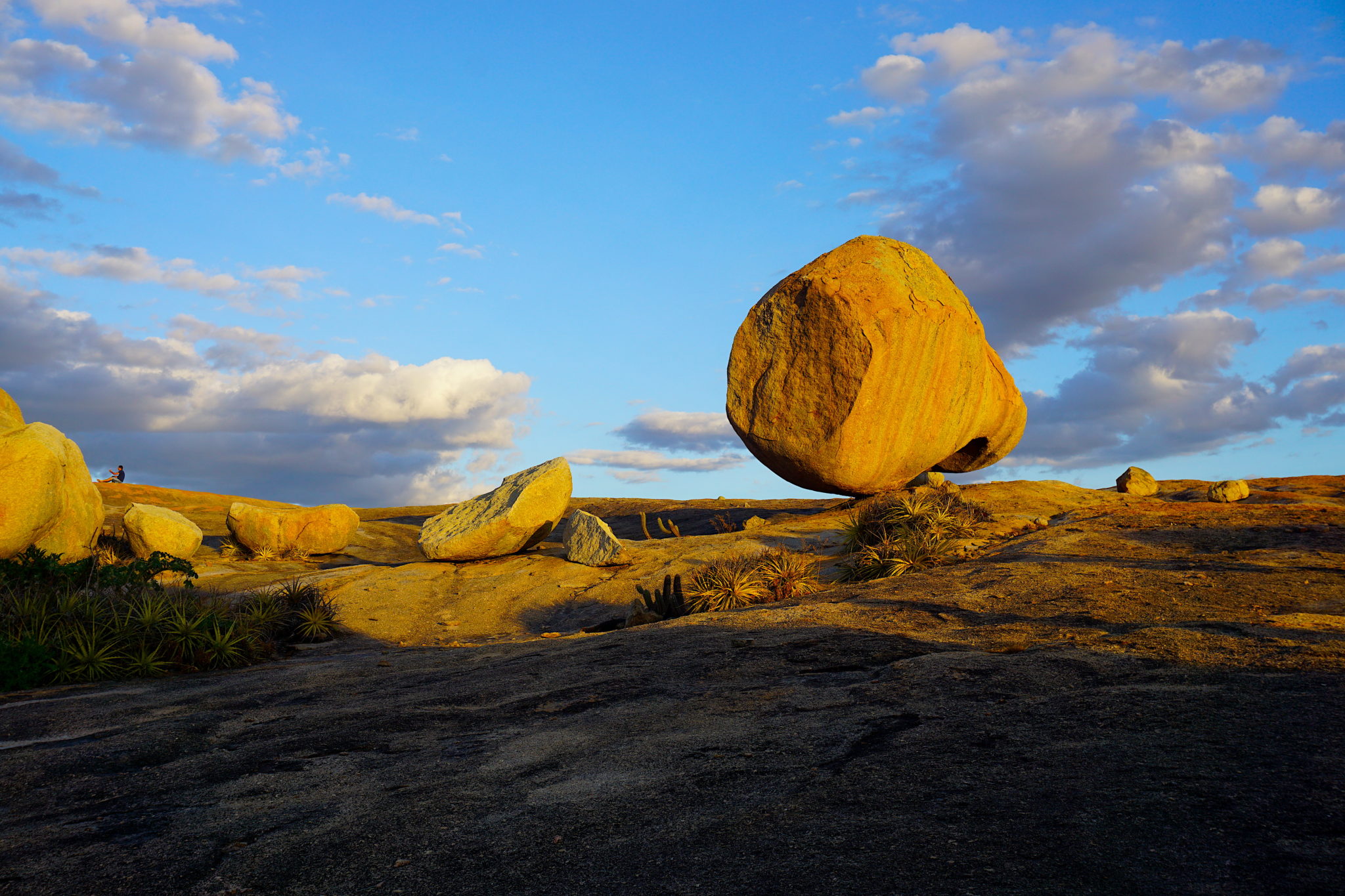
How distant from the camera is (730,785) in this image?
318 centimetres

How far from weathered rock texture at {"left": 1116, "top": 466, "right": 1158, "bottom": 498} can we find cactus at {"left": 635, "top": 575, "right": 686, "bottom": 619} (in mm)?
11060

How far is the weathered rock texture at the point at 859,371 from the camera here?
13727 millimetres

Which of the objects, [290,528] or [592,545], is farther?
[290,528]

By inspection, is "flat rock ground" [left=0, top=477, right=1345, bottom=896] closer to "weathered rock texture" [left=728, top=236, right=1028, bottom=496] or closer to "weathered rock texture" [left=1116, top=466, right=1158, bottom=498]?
"weathered rock texture" [left=728, top=236, right=1028, bottom=496]

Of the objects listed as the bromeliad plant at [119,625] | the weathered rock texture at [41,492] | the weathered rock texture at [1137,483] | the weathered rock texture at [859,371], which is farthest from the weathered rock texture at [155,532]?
the weathered rock texture at [1137,483]

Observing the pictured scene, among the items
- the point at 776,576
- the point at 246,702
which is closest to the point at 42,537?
the point at 246,702

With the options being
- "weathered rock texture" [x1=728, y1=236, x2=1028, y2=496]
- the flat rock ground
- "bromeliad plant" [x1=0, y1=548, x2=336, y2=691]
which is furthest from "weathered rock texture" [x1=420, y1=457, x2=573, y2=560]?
the flat rock ground

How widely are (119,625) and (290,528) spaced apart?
1057 cm

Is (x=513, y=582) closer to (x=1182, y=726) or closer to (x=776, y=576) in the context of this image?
(x=776, y=576)

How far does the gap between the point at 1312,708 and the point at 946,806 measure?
2.12 m

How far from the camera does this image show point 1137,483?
16.0 meters

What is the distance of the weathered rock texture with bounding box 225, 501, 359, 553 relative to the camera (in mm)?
17781

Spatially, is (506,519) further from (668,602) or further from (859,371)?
(859,371)

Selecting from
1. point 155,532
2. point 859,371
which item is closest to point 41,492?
point 155,532
